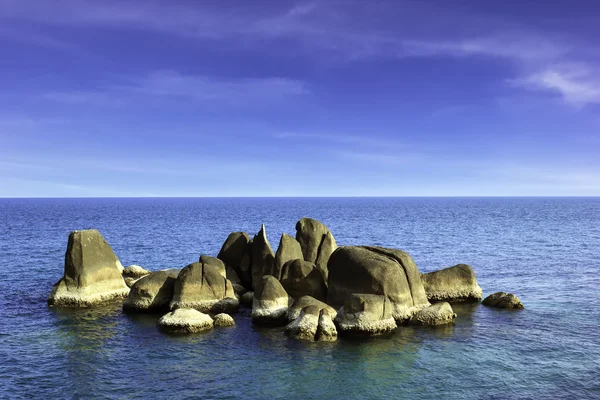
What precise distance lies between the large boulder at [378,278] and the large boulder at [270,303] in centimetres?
295

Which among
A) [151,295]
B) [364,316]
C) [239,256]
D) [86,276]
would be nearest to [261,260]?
[239,256]

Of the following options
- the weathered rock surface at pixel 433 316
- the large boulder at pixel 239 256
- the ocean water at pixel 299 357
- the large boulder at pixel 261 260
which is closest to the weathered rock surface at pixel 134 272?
the ocean water at pixel 299 357

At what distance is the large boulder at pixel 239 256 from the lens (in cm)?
3559

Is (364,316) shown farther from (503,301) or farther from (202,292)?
(503,301)

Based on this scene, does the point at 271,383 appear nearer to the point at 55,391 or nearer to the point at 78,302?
the point at 55,391

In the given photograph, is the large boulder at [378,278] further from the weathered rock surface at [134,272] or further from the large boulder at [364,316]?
the weathered rock surface at [134,272]

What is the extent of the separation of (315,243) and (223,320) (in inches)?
429

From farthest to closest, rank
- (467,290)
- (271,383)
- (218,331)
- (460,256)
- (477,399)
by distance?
(460,256) → (467,290) → (218,331) → (271,383) → (477,399)

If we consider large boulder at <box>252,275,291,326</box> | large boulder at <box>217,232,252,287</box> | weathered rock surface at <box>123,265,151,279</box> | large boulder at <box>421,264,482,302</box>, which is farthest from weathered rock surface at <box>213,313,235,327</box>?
weathered rock surface at <box>123,265,151,279</box>

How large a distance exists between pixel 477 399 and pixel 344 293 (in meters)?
11.1

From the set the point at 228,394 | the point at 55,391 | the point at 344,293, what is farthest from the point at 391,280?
the point at 55,391

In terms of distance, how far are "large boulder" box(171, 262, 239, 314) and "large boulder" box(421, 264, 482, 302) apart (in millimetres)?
12592

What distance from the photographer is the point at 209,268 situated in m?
30.2

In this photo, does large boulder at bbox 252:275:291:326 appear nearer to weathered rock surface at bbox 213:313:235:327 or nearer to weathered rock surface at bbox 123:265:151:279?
weathered rock surface at bbox 213:313:235:327
